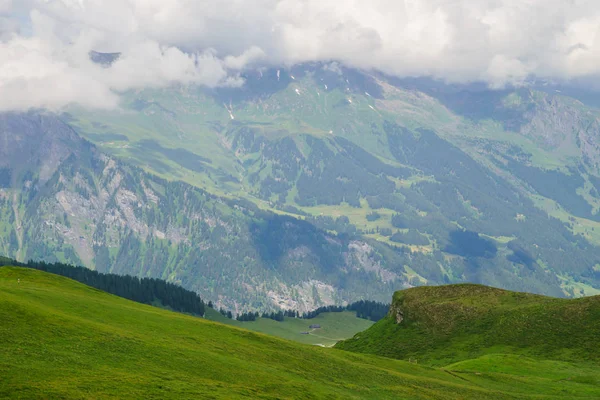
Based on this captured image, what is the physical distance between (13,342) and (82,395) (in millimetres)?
14935

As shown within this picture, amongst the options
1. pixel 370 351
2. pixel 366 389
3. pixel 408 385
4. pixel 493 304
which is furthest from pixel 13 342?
pixel 493 304

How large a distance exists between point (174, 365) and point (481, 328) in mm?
113132

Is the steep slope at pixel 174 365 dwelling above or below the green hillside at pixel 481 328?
below

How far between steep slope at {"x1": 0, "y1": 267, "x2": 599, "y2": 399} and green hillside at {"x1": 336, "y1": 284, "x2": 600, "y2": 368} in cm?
3123

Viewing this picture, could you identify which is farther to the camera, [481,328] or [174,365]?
[481,328]

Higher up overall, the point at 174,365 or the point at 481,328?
the point at 481,328

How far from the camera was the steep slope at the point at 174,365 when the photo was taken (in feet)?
195

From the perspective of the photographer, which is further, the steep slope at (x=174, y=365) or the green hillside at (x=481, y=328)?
the green hillside at (x=481, y=328)

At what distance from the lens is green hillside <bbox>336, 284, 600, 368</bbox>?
14775 cm

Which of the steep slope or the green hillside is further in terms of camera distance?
the green hillside

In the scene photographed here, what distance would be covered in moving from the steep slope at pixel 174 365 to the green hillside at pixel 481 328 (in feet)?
102

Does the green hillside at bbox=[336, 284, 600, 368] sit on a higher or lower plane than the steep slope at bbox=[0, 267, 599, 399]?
higher

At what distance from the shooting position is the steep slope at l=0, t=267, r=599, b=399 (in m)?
59.5

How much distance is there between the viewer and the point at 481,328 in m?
167
